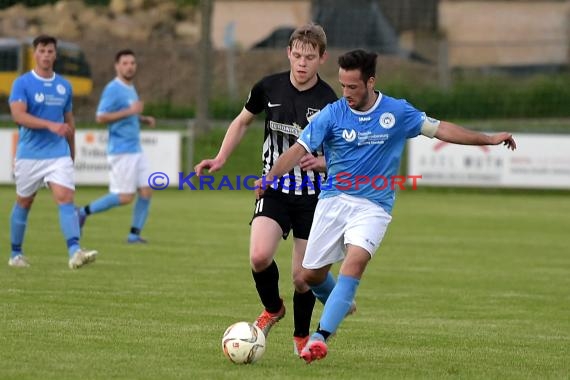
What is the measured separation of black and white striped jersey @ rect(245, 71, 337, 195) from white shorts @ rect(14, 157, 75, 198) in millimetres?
4373

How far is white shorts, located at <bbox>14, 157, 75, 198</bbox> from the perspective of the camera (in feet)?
40.5

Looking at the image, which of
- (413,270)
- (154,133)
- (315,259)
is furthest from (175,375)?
(154,133)

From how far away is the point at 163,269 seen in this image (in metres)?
13.0

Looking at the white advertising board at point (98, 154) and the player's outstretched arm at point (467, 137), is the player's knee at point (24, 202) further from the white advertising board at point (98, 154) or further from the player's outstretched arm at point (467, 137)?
the white advertising board at point (98, 154)

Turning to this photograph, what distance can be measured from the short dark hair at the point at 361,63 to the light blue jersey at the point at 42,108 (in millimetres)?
5551

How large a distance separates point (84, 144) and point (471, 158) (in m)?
8.35

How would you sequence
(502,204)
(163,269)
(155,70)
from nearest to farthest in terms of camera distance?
(163,269)
(502,204)
(155,70)

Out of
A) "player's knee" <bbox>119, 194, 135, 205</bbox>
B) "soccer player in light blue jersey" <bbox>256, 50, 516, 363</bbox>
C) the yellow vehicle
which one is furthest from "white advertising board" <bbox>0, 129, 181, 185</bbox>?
"soccer player in light blue jersey" <bbox>256, 50, 516, 363</bbox>

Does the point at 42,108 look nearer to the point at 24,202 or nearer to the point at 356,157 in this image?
the point at 24,202

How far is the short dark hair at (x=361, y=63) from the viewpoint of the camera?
7.42 metres

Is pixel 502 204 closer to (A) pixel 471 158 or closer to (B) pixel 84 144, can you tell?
(A) pixel 471 158

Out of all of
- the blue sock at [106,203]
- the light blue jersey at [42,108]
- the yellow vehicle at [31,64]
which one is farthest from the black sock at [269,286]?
the yellow vehicle at [31,64]

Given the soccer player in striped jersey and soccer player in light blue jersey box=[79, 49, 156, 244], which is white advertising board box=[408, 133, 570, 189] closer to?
soccer player in light blue jersey box=[79, 49, 156, 244]

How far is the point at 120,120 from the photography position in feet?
52.1
